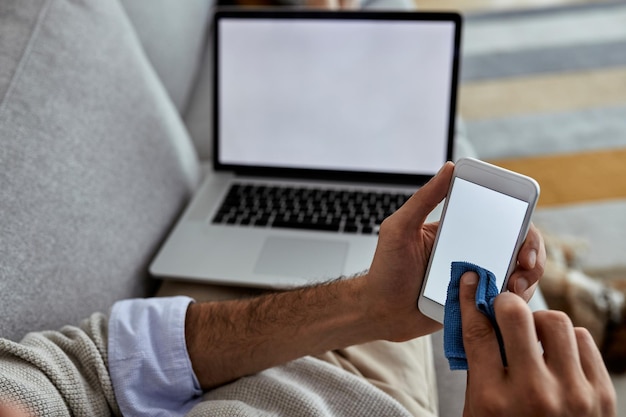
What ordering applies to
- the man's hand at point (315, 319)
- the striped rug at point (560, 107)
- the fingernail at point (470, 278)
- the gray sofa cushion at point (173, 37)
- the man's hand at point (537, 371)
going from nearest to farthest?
1. the man's hand at point (537, 371)
2. the fingernail at point (470, 278)
3. the man's hand at point (315, 319)
4. the gray sofa cushion at point (173, 37)
5. the striped rug at point (560, 107)

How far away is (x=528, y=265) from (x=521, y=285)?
2 cm

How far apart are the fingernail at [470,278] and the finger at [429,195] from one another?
0.10 m

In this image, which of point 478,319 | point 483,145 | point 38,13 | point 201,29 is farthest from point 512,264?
point 483,145

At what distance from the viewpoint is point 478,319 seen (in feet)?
1.66

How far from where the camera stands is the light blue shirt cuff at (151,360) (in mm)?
702

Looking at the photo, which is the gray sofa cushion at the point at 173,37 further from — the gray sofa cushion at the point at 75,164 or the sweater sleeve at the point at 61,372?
the sweater sleeve at the point at 61,372

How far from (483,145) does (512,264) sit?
4.69ft

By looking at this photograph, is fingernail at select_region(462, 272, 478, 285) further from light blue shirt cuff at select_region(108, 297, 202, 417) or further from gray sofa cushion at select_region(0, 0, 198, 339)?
gray sofa cushion at select_region(0, 0, 198, 339)

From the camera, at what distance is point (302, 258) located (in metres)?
0.94

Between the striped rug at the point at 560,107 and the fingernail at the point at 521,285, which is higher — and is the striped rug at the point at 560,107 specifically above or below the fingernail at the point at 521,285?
below

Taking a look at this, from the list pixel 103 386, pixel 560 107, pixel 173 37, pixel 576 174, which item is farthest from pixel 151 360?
pixel 560 107

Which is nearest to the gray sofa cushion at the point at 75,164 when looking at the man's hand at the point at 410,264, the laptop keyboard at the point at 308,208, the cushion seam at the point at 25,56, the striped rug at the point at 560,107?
the cushion seam at the point at 25,56

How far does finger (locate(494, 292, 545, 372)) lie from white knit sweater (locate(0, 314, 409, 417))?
25 centimetres

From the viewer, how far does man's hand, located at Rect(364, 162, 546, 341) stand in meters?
0.60
